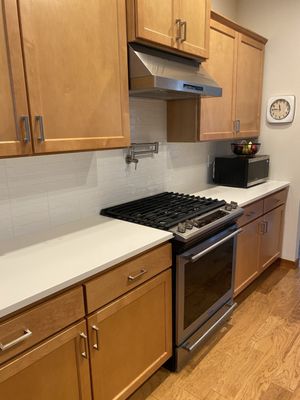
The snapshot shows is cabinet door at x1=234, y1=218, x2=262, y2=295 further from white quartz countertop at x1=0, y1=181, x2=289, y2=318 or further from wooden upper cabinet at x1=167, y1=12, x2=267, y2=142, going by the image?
white quartz countertop at x1=0, y1=181, x2=289, y2=318

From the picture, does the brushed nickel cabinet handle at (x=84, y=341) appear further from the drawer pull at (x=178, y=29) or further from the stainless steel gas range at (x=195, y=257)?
the drawer pull at (x=178, y=29)

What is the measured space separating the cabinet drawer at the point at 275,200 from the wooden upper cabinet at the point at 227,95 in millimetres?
615

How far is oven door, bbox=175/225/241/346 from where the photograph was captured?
171 cm

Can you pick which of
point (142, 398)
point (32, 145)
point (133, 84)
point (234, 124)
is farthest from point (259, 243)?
point (32, 145)

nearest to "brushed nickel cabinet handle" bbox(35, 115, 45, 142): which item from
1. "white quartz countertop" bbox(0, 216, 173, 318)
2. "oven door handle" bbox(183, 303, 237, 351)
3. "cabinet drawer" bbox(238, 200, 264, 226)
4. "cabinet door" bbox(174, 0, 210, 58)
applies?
"white quartz countertop" bbox(0, 216, 173, 318)

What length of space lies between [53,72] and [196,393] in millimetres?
1797

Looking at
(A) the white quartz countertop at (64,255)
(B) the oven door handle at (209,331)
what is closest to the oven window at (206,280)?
(B) the oven door handle at (209,331)

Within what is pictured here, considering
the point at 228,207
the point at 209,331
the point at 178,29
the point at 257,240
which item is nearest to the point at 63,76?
the point at 178,29

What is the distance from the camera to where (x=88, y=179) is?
1.91 meters

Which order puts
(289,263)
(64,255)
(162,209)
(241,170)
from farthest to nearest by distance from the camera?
(289,263) → (241,170) → (162,209) → (64,255)

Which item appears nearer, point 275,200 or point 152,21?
point 152,21

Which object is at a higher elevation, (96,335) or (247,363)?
(96,335)

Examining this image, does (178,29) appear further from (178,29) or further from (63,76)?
(63,76)

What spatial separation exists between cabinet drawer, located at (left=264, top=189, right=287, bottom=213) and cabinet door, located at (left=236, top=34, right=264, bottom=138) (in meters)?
0.61
